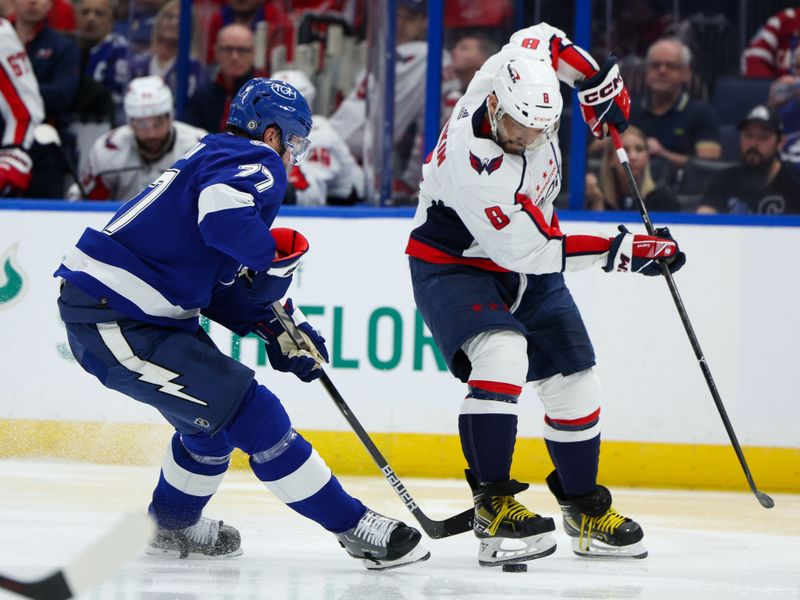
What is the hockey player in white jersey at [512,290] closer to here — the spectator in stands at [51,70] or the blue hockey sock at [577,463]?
the blue hockey sock at [577,463]

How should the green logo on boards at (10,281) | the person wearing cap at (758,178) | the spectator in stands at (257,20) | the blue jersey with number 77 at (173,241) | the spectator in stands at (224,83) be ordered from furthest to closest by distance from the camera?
the spectator in stands at (257,20), the spectator in stands at (224,83), the person wearing cap at (758,178), the green logo on boards at (10,281), the blue jersey with number 77 at (173,241)

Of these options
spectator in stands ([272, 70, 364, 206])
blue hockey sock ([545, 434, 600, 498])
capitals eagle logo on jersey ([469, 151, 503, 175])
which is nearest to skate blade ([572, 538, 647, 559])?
blue hockey sock ([545, 434, 600, 498])

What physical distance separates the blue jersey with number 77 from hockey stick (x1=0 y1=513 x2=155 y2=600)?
94 centimetres

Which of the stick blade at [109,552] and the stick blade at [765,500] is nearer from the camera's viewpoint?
the stick blade at [109,552]

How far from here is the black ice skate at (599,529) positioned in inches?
140

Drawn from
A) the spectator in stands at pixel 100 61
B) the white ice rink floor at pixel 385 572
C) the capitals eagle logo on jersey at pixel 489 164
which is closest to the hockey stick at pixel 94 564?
the white ice rink floor at pixel 385 572

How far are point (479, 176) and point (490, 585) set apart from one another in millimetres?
928

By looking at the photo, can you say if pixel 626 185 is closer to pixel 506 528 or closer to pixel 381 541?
pixel 506 528

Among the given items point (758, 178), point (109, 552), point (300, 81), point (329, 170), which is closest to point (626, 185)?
point (758, 178)

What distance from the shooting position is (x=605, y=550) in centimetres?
359

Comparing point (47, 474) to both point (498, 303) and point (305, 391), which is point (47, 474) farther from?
point (498, 303)

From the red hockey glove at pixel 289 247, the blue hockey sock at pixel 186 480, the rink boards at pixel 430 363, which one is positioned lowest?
the rink boards at pixel 430 363

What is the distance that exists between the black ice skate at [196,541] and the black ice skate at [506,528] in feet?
1.93

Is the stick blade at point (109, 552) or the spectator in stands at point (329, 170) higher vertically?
the stick blade at point (109, 552)
